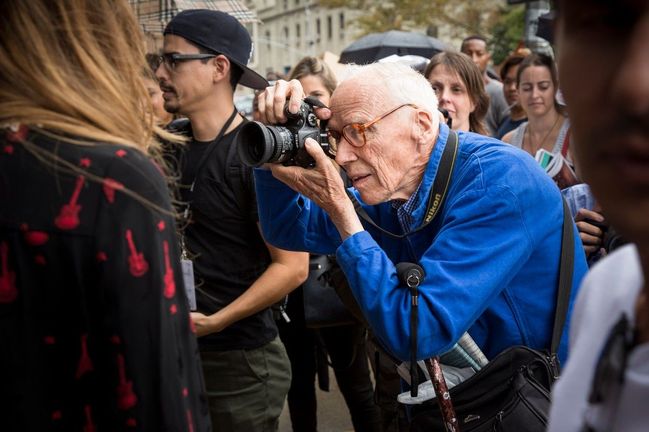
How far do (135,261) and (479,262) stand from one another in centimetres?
101

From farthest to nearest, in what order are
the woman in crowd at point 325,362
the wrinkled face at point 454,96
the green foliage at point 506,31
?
the green foliage at point 506,31 < the wrinkled face at point 454,96 < the woman in crowd at point 325,362

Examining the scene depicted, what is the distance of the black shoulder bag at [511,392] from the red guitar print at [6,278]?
1167 millimetres

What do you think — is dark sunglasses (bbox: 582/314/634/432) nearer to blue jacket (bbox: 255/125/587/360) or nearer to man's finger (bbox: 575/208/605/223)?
blue jacket (bbox: 255/125/587/360)

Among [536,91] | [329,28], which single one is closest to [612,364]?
[536,91]

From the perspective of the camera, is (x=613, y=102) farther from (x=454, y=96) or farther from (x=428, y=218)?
(x=454, y=96)

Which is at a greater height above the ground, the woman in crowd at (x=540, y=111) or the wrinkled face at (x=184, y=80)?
the wrinkled face at (x=184, y=80)

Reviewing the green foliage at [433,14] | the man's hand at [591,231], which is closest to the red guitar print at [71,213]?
the man's hand at [591,231]

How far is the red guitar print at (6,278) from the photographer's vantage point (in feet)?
4.01

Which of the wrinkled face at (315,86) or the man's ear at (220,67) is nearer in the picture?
the man's ear at (220,67)

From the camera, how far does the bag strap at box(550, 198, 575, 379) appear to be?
208 cm

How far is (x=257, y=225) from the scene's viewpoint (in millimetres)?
3012

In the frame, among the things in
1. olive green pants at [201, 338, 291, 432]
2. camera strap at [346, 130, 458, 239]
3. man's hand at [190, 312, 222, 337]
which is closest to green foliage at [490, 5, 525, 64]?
olive green pants at [201, 338, 291, 432]

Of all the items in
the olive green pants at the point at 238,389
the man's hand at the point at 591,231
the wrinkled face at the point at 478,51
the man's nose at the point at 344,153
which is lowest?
the wrinkled face at the point at 478,51

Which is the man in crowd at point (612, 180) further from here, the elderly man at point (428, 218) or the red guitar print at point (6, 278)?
the elderly man at point (428, 218)
